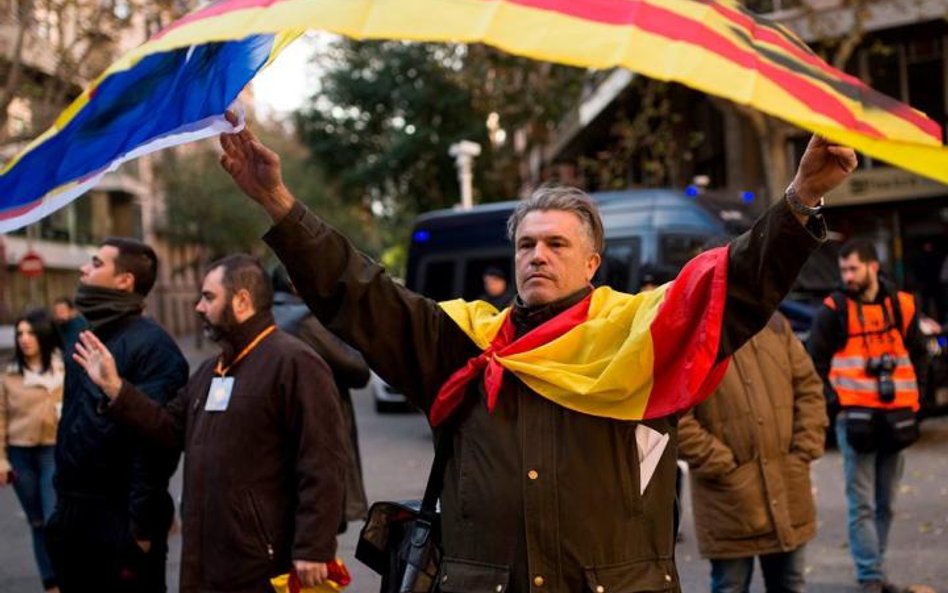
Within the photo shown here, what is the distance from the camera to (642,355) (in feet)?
9.30

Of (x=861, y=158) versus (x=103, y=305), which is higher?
(x=861, y=158)

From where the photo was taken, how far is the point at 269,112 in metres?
55.0

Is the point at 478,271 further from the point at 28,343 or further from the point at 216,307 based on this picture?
the point at 216,307

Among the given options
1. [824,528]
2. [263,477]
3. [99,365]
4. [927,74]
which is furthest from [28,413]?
[927,74]

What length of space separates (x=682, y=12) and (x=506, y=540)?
1.32 metres

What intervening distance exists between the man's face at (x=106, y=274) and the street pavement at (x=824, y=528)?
2.36 m

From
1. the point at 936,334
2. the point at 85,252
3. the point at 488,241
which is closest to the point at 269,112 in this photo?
the point at 85,252

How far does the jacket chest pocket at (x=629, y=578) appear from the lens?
2830 millimetres

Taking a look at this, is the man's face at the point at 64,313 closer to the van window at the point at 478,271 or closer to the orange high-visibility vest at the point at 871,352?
the van window at the point at 478,271

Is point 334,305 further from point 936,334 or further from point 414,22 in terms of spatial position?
point 936,334

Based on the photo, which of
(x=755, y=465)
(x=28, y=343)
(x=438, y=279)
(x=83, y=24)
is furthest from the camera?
(x=83, y=24)

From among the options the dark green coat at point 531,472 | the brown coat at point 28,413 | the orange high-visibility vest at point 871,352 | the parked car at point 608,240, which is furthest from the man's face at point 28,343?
the parked car at point 608,240

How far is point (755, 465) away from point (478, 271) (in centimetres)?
984

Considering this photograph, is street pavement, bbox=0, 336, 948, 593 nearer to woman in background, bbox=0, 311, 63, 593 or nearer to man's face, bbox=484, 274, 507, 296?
woman in background, bbox=0, 311, 63, 593
